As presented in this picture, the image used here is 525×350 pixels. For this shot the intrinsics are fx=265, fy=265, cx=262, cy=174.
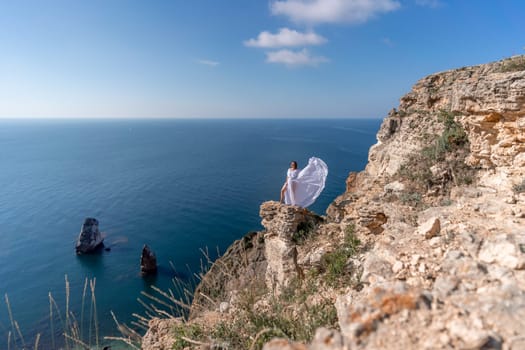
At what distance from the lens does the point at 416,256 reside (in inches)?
184

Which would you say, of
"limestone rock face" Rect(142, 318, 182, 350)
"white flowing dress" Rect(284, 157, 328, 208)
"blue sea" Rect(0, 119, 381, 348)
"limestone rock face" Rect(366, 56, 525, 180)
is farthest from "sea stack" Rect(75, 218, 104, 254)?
"limestone rock face" Rect(366, 56, 525, 180)

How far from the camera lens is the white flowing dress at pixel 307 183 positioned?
9.53 meters

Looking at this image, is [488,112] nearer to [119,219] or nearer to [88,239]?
[88,239]

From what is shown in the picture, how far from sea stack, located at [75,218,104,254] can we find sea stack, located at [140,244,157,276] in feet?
25.8

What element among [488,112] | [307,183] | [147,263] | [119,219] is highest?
[488,112]

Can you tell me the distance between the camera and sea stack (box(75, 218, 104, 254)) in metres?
28.8

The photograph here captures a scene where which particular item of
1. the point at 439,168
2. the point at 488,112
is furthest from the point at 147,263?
the point at 488,112

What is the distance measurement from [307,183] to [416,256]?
5.18 metres

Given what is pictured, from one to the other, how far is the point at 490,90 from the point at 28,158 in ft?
353

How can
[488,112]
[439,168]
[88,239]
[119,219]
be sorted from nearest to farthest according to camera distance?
[488,112] → [439,168] → [88,239] → [119,219]

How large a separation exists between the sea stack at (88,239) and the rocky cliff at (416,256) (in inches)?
1057

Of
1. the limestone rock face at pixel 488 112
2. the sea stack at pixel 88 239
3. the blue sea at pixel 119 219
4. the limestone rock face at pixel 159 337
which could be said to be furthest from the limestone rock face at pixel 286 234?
the sea stack at pixel 88 239

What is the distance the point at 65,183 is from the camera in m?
52.2

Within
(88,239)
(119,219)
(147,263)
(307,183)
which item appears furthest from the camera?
(119,219)
